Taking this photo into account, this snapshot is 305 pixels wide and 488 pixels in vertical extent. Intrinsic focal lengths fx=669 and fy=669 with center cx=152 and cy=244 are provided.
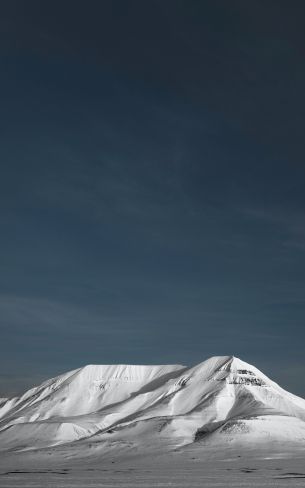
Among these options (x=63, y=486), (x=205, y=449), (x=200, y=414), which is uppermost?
(x=200, y=414)

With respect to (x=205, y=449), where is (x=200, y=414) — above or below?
above

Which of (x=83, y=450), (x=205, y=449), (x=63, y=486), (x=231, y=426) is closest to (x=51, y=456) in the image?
(x=83, y=450)

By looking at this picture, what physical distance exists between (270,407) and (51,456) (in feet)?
250

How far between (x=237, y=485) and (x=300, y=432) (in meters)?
115

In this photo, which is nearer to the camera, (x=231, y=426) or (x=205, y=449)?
(x=205, y=449)

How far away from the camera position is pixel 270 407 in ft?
654

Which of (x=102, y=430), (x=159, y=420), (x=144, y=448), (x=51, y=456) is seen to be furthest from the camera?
(x=102, y=430)

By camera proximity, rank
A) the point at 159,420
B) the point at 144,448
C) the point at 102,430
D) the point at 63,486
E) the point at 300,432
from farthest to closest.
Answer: the point at 102,430
the point at 159,420
the point at 300,432
the point at 144,448
the point at 63,486

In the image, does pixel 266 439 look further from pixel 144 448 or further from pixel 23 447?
pixel 23 447

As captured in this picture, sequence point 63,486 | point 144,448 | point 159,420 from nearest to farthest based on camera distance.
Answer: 1. point 63,486
2. point 144,448
3. point 159,420

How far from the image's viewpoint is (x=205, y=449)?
5896 inches

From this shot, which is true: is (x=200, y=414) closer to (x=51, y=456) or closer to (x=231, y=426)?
(x=231, y=426)

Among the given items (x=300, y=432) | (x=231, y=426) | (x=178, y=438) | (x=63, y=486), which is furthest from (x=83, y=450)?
(x=63, y=486)

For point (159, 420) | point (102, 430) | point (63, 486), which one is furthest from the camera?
point (102, 430)
